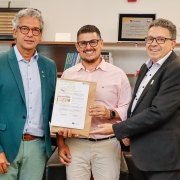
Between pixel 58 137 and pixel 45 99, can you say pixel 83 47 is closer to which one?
pixel 45 99

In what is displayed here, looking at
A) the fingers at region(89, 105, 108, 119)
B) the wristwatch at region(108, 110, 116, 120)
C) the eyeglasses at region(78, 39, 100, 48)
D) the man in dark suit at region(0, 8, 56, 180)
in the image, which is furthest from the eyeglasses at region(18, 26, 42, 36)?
the wristwatch at region(108, 110, 116, 120)

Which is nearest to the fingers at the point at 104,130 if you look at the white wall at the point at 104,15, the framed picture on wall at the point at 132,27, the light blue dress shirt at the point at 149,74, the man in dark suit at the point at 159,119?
the man in dark suit at the point at 159,119

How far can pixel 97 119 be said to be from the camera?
192 centimetres

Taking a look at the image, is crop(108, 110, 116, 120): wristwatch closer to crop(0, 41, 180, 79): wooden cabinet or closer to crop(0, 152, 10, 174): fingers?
crop(0, 152, 10, 174): fingers

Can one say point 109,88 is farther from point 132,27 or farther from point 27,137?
point 132,27

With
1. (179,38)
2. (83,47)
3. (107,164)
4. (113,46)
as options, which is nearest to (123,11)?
(113,46)

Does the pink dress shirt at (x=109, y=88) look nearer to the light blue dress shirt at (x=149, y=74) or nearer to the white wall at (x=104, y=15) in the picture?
the light blue dress shirt at (x=149, y=74)

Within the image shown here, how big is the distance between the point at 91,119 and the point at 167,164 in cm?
57

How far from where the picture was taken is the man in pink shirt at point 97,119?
1.88 meters

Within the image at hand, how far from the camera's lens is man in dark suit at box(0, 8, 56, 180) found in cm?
167

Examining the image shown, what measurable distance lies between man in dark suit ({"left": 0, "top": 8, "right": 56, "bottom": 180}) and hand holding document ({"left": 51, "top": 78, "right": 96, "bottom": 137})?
0.09m

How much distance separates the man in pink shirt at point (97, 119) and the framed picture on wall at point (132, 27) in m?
1.32

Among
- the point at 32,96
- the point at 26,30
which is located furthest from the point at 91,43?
the point at 32,96

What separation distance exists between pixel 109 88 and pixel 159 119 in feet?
1.65
